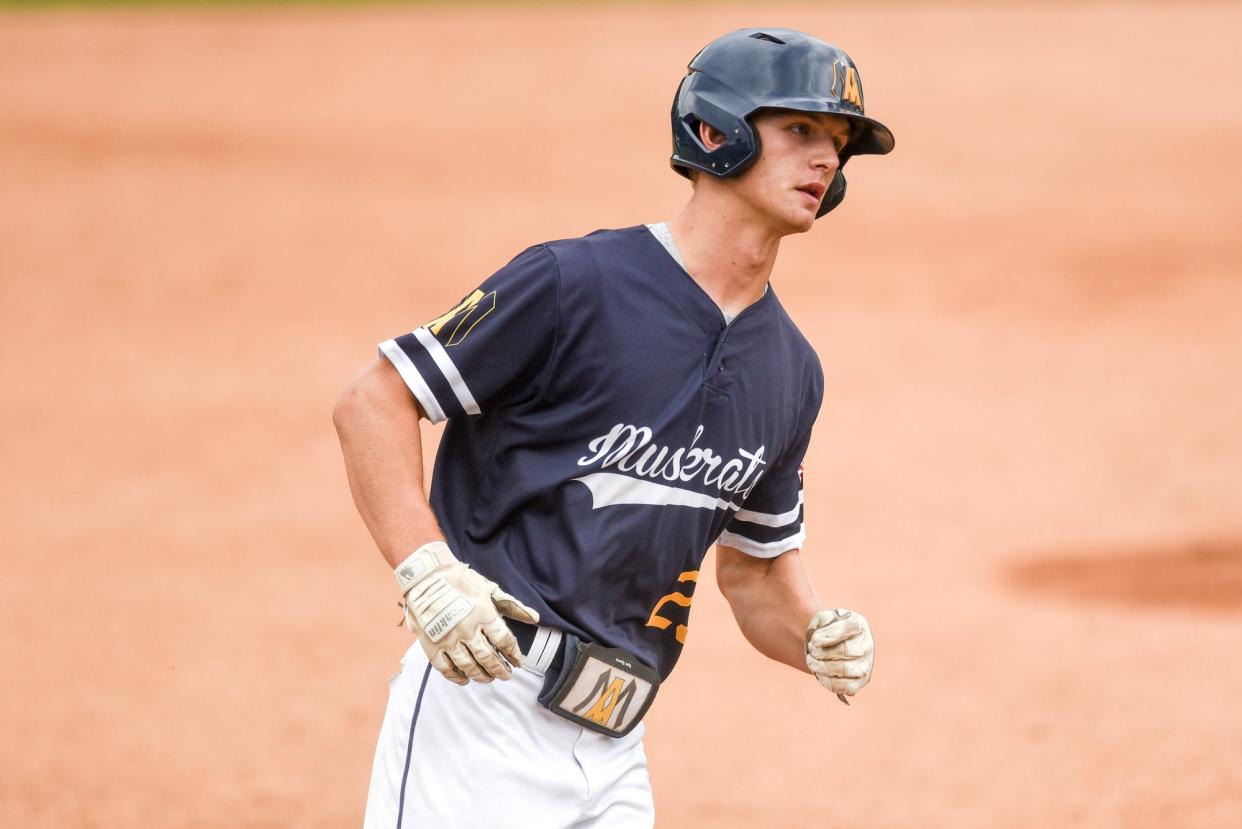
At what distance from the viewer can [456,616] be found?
3.00 m

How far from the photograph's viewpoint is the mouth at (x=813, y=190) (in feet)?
11.2

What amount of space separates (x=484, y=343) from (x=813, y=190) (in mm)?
754

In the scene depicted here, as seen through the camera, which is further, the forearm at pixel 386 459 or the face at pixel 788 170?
the face at pixel 788 170

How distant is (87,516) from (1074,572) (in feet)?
19.8

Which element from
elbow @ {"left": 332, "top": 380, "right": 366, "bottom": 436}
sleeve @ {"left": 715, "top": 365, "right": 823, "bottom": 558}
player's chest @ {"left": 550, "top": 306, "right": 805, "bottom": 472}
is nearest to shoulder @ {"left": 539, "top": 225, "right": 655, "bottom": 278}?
player's chest @ {"left": 550, "top": 306, "right": 805, "bottom": 472}

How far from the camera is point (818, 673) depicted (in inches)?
149

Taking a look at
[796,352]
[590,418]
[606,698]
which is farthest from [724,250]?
[606,698]

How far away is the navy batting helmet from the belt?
97 cm

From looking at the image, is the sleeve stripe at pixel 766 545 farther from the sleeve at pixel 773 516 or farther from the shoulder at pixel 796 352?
the shoulder at pixel 796 352

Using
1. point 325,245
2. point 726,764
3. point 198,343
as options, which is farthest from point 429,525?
point 325,245

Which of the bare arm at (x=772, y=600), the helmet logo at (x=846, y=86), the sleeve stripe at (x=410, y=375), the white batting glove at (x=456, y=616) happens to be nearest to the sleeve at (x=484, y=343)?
the sleeve stripe at (x=410, y=375)

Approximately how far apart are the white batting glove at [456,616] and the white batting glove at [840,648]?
0.90m

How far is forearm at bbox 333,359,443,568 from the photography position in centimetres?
315

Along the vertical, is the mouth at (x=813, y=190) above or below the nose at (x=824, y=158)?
below
